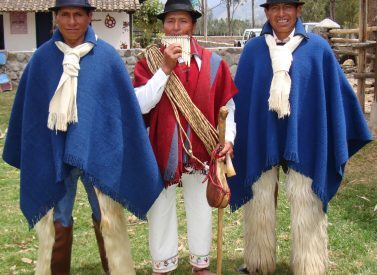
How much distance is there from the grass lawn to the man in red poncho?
66cm

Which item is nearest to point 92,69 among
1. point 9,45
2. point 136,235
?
point 136,235

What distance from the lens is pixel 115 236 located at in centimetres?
354

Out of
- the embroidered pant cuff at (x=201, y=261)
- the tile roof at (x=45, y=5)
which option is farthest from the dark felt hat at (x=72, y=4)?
the tile roof at (x=45, y=5)

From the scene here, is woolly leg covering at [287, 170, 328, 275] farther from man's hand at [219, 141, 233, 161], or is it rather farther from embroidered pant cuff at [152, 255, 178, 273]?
embroidered pant cuff at [152, 255, 178, 273]

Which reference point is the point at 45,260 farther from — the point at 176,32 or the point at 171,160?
the point at 176,32

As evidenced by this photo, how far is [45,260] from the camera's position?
3578 mm

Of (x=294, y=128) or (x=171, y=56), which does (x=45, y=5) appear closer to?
(x=171, y=56)

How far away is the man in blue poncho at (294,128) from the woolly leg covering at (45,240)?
1310 millimetres

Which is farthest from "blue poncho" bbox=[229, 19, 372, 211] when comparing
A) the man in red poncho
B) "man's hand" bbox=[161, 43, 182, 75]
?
"man's hand" bbox=[161, 43, 182, 75]

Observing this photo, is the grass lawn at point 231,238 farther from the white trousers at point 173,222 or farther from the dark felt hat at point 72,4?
the dark felt hat at point 72,4

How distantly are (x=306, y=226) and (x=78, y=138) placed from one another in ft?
5.28

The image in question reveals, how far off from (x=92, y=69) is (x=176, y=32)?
60cm

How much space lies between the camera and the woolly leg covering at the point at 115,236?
3482 mm

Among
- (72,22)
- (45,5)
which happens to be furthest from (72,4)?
(45,5)
